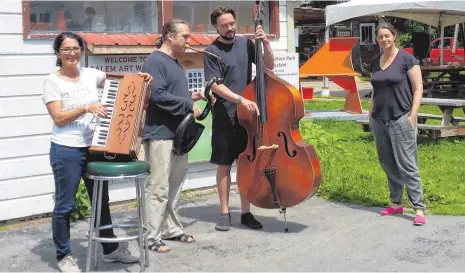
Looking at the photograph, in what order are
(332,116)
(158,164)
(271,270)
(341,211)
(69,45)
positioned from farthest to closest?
(332,116), (341,211), (158,164), (271,270), (69,45)

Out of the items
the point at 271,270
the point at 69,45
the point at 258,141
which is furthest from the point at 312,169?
the point at 69,45

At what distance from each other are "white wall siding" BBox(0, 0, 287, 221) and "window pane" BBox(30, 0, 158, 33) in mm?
186

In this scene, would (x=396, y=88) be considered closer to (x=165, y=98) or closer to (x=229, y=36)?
(x=229, y=36)

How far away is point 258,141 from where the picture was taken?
16.7 feet

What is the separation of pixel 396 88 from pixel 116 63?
255 cm

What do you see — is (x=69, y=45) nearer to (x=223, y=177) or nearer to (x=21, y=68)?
(x=21, y=68)

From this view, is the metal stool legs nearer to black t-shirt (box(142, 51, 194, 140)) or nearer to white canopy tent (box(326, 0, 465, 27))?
black t-shirt (box(142, 51, 194, 140))

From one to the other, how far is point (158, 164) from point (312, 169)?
3.81ft

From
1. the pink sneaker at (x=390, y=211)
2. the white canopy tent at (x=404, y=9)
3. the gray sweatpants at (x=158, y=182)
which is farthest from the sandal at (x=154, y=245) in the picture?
the white canopy tent at (x=404, y=9)

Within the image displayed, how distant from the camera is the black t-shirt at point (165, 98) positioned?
15.4ft

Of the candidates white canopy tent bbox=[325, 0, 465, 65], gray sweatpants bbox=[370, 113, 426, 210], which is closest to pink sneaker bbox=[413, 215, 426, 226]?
gray sweatpants bbox=[370, 113, 426, 210]

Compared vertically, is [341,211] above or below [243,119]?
below

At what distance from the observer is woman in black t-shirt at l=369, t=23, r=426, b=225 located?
549 cm

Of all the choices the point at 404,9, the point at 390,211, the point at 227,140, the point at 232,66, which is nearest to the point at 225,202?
the point at 227,140
